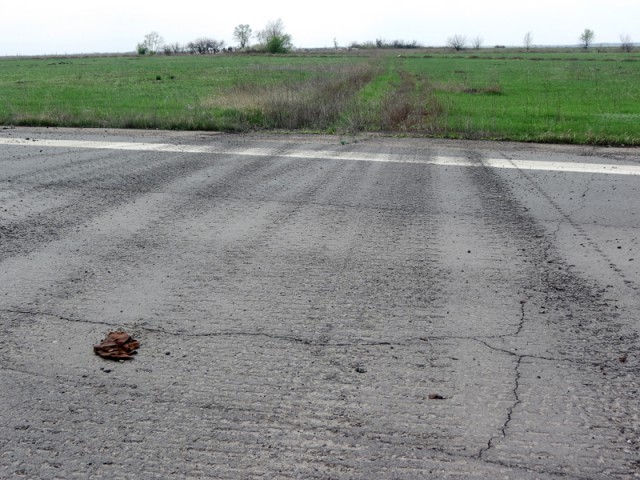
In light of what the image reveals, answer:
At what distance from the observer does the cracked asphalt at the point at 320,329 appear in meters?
2.87

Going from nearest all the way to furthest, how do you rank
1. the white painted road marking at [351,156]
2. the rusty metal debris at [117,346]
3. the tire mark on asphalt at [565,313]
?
1. the tire mark on asphalt at [565,313]
2. the rusty metal debris at [117,346]
3. the white painted road marking at [351,156]

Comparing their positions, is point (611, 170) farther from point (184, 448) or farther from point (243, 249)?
point (184, 448)

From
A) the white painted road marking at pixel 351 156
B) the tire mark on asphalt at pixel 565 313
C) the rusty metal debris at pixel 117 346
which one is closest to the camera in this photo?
the tire mark on asphalt at pixel 565 313

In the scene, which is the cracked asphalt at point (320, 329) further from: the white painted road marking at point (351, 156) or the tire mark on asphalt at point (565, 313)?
the white painted road marking at point (351, 156)

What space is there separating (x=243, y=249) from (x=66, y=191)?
336 centimetres

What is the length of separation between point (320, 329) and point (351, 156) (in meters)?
6.80

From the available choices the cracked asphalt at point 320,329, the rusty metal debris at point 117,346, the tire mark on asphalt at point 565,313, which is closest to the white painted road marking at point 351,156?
the cracked asphalt at point 320,329

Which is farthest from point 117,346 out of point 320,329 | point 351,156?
point 351,156

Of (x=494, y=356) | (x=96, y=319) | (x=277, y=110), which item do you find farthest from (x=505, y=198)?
(x=277, y=110)

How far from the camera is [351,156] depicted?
1052 centimetres

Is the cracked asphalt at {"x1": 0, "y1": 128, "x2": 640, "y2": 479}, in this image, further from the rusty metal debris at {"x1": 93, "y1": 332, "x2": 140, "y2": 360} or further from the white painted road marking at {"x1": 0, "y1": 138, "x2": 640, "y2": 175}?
the white painted road marking at {"x1": 0, "y1": 138, "x2": 640, "y2": 175}

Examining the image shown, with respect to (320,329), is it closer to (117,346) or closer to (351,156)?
(117,346)

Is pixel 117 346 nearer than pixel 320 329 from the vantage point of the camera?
Yes

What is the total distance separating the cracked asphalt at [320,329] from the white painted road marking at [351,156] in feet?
4.60
